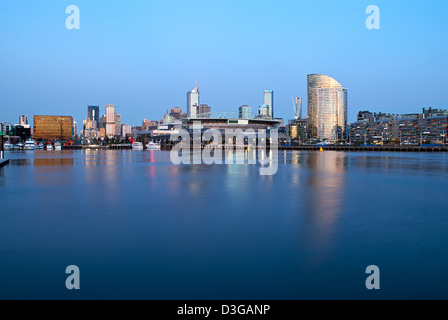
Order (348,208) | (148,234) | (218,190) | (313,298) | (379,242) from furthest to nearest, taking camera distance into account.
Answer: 1. (218,190)
2. (348,208)
3. (148,234)
4. (379,242)
5. (313,298)

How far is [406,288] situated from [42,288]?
5.40 m

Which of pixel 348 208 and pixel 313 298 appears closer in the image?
pixel 313 298

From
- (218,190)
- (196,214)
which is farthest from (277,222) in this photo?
(218,190)

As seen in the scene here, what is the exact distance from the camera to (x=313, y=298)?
5453mm

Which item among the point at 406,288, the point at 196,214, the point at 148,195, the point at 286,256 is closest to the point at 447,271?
the point at 406,288

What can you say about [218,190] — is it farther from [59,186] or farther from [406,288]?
[406,288]

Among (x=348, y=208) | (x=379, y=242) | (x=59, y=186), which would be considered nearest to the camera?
(x=379, y=242)

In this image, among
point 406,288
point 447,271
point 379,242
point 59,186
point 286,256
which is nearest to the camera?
point 406,288

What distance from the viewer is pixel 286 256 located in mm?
7371

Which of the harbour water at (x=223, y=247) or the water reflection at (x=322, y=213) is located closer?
the harbour water at (x=223, y=247)

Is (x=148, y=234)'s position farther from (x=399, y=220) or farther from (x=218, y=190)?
(x=218, y=190)

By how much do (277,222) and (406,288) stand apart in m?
5.03

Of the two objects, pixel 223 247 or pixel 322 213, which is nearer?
pixel 223 247

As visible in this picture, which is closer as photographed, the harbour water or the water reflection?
the harbour water
